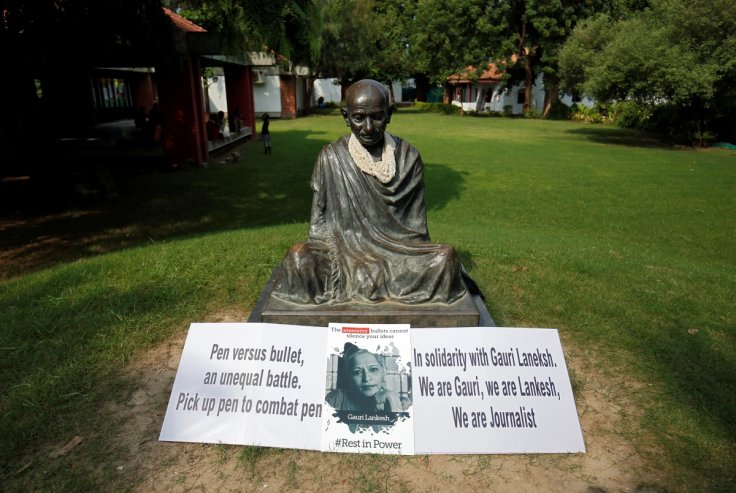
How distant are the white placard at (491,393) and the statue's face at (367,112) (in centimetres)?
148

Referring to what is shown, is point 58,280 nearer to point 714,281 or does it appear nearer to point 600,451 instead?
point 600,451

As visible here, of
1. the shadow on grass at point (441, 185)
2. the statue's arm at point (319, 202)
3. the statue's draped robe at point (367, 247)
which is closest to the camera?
the statue's draped robe at point (367, 247)

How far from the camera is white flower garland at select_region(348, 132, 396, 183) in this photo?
12.3 feet

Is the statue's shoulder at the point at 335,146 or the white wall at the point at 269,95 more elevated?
the statue's shoulder at the point at 335,146

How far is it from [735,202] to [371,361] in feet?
35.7

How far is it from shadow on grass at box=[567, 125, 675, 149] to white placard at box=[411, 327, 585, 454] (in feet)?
64.5

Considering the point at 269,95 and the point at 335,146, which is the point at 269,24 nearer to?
the point at 335,146

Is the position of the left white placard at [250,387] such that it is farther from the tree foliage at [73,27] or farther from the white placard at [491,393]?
the tree foliage at [73,27]

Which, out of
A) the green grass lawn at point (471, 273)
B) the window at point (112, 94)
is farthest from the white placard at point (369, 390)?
the window at point (112, 94)

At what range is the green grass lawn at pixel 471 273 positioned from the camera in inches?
125

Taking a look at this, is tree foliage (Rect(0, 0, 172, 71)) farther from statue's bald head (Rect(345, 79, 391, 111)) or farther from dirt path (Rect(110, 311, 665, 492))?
dirt path (Rect(110, 311, 665, 492))

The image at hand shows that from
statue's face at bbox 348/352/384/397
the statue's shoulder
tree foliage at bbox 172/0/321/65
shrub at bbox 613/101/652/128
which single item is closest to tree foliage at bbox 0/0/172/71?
tree foliage at bbox 172/0/321/65

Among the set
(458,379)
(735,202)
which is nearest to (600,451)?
(458,379)

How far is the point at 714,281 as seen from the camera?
5.59 meters
